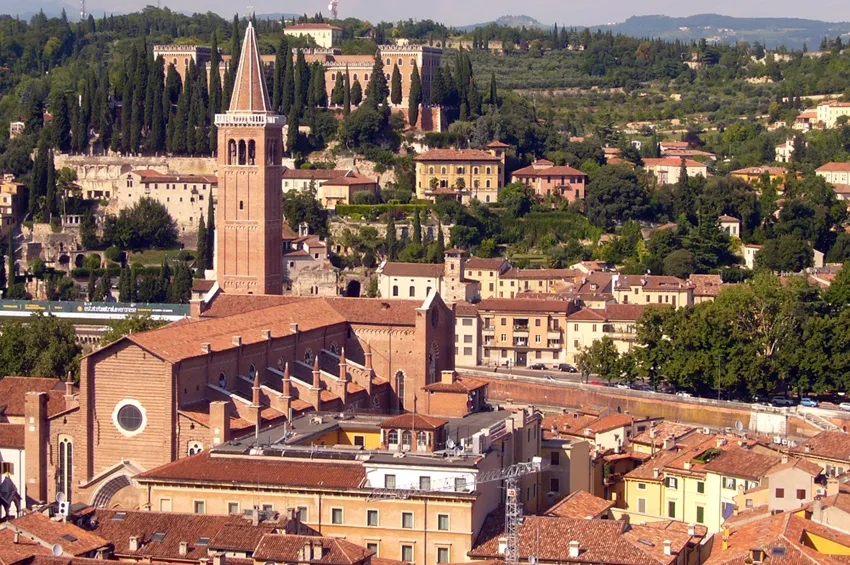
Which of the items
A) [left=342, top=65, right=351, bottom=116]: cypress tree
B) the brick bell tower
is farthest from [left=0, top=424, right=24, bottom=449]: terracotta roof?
[left=342, top=65, right=351, bottom=116]: cypress tree

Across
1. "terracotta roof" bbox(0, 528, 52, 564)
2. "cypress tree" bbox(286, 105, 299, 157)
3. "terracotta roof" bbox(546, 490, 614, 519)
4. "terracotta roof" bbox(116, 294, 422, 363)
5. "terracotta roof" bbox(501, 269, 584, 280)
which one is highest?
"cypress tree" bbox(286, 105, 299, 157)

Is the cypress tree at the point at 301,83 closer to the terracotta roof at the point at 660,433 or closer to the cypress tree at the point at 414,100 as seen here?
the cypress tree at the point at 414,100

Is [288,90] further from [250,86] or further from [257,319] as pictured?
[257,319]

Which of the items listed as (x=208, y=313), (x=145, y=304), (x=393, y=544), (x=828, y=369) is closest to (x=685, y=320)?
(x=828, y=369)

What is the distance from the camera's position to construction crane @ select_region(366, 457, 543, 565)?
106 feet

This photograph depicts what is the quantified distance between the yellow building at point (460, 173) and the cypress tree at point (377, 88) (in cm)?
512

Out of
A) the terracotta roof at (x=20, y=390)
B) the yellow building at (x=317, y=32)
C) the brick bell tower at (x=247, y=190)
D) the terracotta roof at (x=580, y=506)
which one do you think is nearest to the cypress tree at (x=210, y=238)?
the brick bell tower at (x=247, y=190)

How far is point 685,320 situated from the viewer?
5991 cm

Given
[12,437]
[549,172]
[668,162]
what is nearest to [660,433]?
[12,437]

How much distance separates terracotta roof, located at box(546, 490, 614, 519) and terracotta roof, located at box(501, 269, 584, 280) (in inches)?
1415

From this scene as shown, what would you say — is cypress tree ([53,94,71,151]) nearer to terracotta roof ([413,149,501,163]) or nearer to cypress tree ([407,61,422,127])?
cypress tree ([407,61,422,127])

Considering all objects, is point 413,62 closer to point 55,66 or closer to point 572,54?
point 55,66

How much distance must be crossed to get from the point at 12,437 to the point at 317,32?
7724 centimetres

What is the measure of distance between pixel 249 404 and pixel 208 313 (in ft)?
31.6
